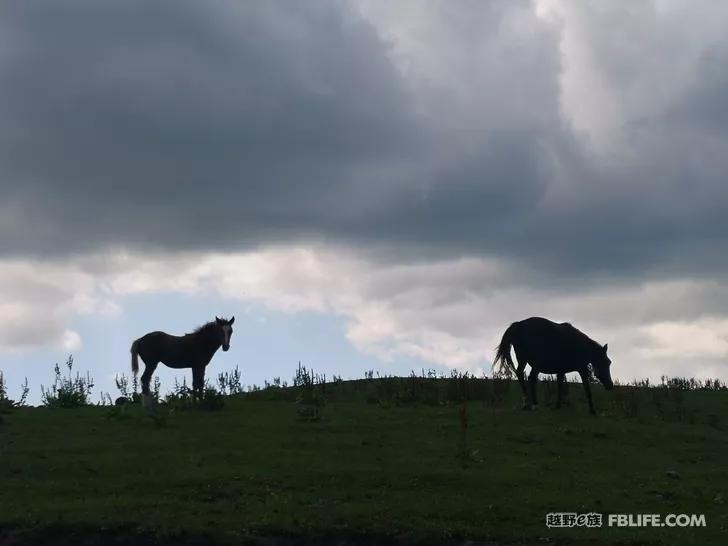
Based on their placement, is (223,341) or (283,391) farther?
(283,391)

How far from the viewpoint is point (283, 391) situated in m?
30.6

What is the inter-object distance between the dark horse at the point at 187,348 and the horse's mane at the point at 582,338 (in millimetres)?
9783

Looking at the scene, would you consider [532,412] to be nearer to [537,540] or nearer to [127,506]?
[537,540]

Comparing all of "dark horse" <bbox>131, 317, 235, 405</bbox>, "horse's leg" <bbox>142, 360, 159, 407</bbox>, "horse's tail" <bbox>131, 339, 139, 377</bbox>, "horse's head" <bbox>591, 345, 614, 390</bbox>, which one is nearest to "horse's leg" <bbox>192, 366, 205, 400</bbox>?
"dark horse" <bbox>131, 317, 235, 405</bbox>

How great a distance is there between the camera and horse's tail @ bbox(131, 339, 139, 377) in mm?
26797

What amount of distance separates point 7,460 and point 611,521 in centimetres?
1126

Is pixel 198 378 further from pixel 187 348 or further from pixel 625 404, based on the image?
pixel 625 404

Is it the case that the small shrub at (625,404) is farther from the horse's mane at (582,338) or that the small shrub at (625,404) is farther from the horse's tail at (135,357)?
the horse's tail at (135,357)

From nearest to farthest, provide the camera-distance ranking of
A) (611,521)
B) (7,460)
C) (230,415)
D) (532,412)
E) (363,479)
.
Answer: (611,521)
(363,479)
(7,460)
(230,415)
(532,412)

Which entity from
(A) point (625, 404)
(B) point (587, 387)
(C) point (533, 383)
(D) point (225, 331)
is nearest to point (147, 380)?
(D) point (225, 331)

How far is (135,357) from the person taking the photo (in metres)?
26.9

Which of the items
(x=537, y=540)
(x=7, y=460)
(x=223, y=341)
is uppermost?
(x=223, y=341)

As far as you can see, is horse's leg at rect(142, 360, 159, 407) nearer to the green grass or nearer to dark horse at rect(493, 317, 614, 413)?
the green grass

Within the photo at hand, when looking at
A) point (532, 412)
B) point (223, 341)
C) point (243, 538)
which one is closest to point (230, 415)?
point (223, 341)
